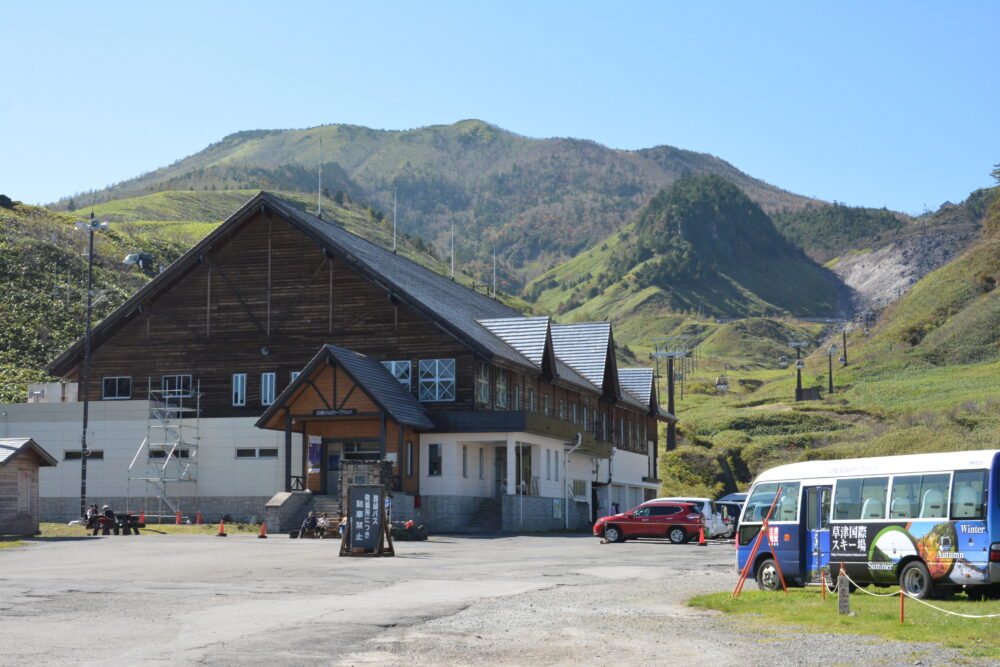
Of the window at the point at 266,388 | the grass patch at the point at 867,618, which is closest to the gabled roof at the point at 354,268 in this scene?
the window at the point at 266,388

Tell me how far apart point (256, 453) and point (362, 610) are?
3498 cm

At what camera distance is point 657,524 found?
1698 inches

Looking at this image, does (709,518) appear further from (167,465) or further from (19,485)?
(19,485)

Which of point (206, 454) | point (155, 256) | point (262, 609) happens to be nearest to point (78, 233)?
point (155, 256)

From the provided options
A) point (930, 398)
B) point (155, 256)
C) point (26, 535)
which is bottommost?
point (26, 535)

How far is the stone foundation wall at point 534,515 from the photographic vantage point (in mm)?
48375

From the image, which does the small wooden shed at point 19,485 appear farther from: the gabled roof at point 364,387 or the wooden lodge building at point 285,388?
the wooden lodge building at point 285,388

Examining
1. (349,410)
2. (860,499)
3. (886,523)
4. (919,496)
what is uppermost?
(349,410)

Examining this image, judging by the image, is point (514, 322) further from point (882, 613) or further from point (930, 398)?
point (930, 398)

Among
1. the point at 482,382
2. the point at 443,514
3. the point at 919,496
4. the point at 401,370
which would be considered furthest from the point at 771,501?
the point at 401,370

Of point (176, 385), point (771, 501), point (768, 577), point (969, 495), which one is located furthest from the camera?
point (176, 385)

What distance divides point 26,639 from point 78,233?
87.2 meters

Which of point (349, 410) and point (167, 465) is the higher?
point (349, 410)

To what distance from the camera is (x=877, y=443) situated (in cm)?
7444
